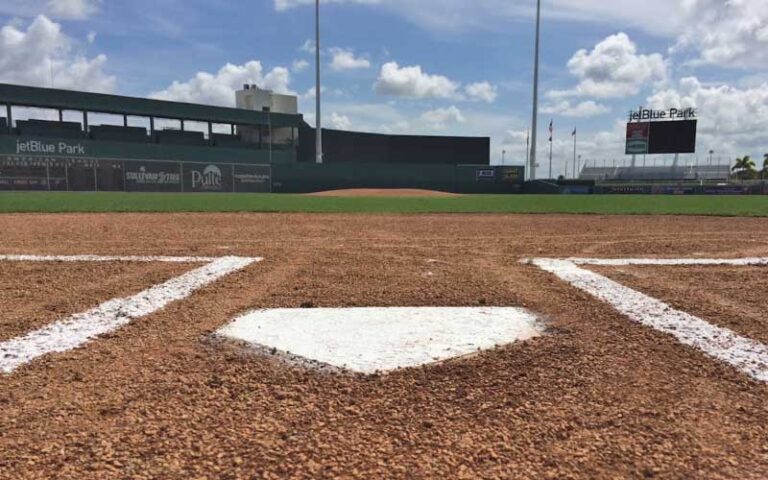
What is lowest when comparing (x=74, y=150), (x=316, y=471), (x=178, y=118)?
(x=316, y=471)

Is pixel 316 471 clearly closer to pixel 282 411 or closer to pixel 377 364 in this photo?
pixel 282 411

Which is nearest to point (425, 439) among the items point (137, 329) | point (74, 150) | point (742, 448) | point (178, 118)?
point (742, 448)

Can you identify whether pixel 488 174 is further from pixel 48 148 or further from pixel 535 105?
pixel 48 148

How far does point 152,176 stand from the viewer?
37.5 m

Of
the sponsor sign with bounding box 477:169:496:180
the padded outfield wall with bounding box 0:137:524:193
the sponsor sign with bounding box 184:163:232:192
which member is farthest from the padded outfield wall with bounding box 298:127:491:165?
the sponsor sign with bounding box 184:163:232:192

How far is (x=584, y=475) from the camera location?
1.76 metres

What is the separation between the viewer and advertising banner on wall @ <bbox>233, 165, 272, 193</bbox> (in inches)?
1602

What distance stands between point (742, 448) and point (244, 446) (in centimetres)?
184

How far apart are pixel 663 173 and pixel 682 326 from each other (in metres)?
87.3

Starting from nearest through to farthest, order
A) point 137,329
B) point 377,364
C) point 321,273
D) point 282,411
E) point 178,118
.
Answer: point 282,411
point 377,364
point 137,329
point 321,273
point 178,118

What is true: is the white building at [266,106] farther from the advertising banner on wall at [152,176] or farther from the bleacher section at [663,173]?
the bleacher section at [663,173]

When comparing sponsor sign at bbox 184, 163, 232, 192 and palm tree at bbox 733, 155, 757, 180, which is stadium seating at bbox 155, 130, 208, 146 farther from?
palm tree at bbox 733, 155, 757, 180

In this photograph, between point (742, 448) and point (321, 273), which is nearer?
Result: point (742, 448)

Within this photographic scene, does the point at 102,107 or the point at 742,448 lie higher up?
the point at 102,107
